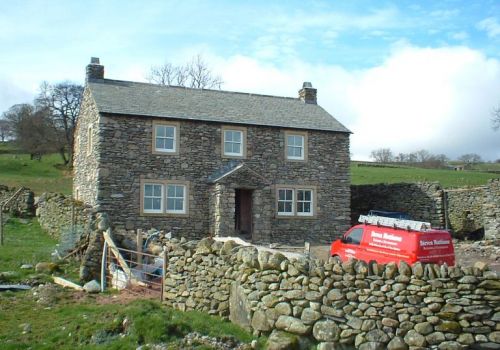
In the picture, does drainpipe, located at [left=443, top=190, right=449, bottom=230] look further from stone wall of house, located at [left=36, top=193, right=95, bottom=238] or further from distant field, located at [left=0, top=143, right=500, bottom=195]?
stone wall of house, located at [left=36, top=193, right=95, bottom=238]

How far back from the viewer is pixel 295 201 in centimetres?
2505

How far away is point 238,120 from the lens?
961 inches

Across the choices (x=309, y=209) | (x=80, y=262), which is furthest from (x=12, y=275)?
(x=309, y=209)

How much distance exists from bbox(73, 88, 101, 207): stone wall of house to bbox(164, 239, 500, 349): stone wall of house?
12818 millimetres

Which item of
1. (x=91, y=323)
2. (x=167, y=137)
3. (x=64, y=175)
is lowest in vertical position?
(x=91, y=323)

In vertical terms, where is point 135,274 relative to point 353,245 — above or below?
below

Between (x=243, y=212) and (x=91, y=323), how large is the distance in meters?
14.3

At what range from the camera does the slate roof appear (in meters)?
23.2

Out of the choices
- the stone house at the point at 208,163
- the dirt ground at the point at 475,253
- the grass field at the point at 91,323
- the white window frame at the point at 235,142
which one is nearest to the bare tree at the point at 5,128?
the stone house at the point at 208,163

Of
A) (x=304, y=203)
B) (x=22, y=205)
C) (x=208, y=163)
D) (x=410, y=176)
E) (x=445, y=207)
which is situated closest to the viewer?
(x=208, y=163)

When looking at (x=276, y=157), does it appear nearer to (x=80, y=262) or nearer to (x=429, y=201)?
(x=429, y=201)

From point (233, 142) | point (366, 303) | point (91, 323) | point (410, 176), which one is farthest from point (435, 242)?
point (410, 176)

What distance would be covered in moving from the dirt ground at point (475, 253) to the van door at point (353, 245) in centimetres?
365

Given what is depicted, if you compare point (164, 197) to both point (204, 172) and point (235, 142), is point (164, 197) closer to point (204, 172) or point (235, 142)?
point (204, 172)
